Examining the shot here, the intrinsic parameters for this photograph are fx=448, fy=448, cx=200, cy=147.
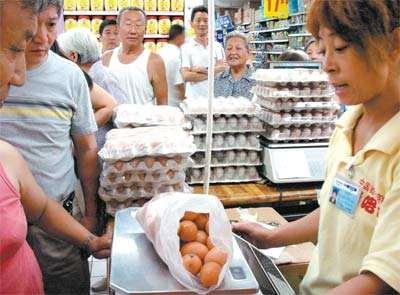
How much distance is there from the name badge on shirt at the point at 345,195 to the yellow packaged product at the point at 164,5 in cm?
575

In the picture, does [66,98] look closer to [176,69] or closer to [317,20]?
[317,20]

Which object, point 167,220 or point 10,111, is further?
point 10,111

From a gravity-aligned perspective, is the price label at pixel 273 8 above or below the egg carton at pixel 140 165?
above

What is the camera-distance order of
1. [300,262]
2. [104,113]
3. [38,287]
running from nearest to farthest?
[38,287]
[300,262]
[104,113]

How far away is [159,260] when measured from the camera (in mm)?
1088

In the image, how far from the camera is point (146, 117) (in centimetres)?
201

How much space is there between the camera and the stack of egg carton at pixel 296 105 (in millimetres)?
2344

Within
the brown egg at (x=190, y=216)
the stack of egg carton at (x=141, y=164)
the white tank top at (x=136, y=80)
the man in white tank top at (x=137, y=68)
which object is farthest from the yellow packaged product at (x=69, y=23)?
the brown egg at (x=190, y=216)

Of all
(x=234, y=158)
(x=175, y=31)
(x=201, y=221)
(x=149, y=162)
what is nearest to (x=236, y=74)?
(x=234, y=158)

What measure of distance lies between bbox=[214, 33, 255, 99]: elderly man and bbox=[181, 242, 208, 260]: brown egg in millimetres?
2477

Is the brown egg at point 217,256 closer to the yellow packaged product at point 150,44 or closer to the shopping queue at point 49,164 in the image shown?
the shopping queue at point 49,164

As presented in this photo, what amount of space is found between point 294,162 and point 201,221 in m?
1.32

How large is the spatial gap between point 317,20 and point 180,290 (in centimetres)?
67

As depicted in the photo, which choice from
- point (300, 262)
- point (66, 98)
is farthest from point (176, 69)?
point (300, 262)
